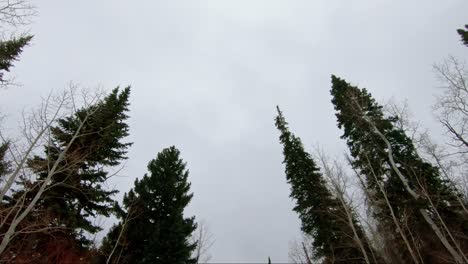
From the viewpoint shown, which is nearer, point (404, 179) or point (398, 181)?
point (404, 179)

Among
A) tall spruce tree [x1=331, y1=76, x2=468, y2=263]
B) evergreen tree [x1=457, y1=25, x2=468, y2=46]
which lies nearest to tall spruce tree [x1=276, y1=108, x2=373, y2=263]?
tall spruce tree [x1=331, y1=76, x2=468, y2=263]

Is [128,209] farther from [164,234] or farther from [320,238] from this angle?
[320,238]

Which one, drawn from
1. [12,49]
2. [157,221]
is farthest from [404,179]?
[12,49]

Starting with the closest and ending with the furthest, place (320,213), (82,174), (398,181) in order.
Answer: (82,174), (398,181), (320,213)

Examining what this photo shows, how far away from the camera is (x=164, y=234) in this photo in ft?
65.4

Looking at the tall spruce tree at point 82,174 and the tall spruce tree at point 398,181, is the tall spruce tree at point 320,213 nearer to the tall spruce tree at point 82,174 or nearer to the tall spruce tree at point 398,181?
the tall spruce tree at point 398,181

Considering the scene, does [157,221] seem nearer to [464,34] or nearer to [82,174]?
[82,174]

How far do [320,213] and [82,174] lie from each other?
1772 cm

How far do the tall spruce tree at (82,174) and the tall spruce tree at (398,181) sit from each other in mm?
17674

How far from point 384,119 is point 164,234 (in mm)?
18514

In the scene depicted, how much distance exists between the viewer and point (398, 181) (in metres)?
20.4

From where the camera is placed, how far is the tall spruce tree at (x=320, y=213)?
22391 mm

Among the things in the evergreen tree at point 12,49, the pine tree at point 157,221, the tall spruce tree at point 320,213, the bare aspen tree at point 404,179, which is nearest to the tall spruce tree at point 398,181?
the bare aspen tree at point 404,179

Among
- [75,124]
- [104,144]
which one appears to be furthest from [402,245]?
[75,124]
